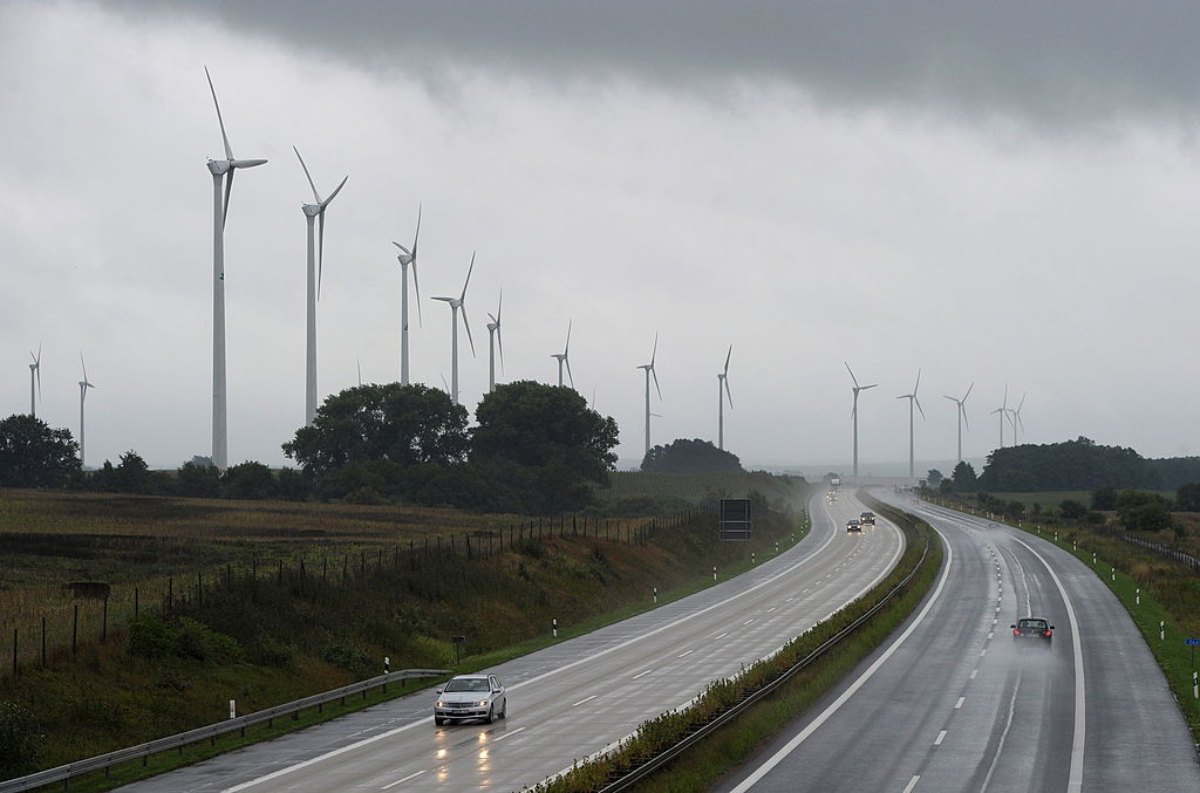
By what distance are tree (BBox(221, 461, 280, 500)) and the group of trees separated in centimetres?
12

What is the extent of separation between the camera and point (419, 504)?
162375 mm

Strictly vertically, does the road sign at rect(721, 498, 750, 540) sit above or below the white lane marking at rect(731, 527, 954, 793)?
above

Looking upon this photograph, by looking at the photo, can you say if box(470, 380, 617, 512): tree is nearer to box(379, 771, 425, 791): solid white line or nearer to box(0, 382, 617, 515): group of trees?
box(0, 382, 617, 515): group of trees

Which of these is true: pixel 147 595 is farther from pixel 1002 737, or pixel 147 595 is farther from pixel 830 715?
pixel 1002 737

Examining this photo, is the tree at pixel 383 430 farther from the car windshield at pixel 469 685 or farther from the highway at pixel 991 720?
the car windshield at pixel 469 685

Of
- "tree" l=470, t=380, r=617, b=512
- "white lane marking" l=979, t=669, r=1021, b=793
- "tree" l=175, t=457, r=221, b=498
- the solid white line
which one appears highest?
"tree" l=470, t=380, r=617, b=512

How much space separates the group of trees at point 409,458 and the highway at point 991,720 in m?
101

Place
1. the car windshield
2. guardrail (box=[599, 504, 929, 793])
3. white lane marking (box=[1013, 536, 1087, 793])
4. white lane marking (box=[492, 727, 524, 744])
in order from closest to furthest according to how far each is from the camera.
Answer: guardrail (box=[599, 504, 929, 793]) → white lane marking (box=[1013, 536, 1087, 793]) → white lane marking (box=[492, 727, 524, 744]) → the car windshield

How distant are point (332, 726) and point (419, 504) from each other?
118m

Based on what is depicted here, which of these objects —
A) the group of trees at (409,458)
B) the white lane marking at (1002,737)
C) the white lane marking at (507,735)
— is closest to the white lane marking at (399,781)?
the white lane marking at (507,735)

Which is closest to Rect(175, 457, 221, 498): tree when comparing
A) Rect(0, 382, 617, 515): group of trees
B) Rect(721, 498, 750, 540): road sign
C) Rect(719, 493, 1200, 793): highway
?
Rect(0, 382, 617, 515): group of trees

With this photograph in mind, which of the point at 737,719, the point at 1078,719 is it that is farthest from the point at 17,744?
the point at 1078,719

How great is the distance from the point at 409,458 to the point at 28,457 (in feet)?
160

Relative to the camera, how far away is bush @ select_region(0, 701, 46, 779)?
35.4 m
